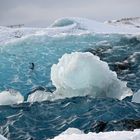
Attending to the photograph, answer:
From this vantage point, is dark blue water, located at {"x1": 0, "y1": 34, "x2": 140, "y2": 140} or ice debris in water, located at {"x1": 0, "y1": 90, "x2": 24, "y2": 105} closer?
dark blue water, located at {"x1": 0, "y1": 34, "x2": 140, "y2": 140}

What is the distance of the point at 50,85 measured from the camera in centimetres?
2119

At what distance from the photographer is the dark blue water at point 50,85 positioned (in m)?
13.1

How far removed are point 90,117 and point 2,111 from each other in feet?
10.5

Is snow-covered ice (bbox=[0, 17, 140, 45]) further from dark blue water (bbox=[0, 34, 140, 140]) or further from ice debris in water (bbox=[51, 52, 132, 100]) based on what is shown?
ice debris in water (bbox=[51, 52, 132, 100])

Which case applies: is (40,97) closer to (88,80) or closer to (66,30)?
(88,80)

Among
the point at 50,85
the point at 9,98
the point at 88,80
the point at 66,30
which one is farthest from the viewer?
the point at 66,30

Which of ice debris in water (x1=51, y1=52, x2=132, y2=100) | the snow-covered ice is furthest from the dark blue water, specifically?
the snow-covered ice

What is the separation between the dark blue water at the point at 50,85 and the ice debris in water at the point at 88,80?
0.75m

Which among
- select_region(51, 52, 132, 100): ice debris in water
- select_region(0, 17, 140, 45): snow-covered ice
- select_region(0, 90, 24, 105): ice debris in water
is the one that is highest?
select_region(0, 17, 140, 45): snow-covered ice

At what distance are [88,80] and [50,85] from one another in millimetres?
4676

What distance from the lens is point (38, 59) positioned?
2605cm

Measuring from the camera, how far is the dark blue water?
42.9 ft

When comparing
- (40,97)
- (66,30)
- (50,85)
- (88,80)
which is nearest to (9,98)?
(40,97)

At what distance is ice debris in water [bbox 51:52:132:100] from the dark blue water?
2.47ft
